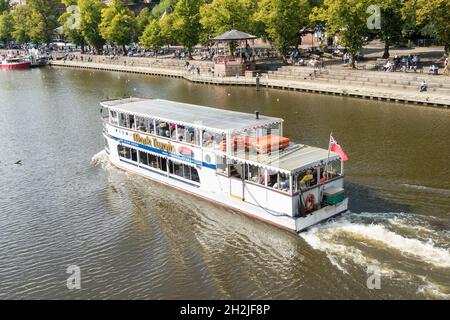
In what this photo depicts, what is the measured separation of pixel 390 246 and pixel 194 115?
661 inches

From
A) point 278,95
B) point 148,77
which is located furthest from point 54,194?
point 148,77

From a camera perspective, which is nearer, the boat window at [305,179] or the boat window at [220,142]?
the boat window at [305,179]

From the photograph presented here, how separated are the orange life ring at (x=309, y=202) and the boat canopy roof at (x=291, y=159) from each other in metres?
1.73

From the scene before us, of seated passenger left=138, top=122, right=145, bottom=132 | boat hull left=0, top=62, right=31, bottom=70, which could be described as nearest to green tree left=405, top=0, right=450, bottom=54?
seated passenger left=138, top=122, right=145, bottom=132

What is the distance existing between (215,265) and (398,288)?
9021 mm

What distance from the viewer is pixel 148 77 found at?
102562 millimetres

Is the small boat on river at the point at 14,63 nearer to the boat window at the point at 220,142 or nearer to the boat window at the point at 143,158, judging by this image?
→ the boat window at the point at 143,158

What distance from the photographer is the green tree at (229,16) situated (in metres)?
94.4

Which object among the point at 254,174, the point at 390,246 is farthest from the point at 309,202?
the point at 390,246

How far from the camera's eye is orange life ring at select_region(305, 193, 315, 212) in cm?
2953

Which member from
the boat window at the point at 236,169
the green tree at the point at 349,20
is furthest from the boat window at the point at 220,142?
the green tree at the point at 349,20

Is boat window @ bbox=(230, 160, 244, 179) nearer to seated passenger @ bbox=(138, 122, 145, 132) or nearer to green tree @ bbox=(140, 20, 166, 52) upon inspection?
seated passenger @ bbox=(138, 122, 145, 132)

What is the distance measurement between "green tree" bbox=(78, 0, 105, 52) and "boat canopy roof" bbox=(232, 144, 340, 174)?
11149 cm

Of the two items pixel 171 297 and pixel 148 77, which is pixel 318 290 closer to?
pixel 171 297
